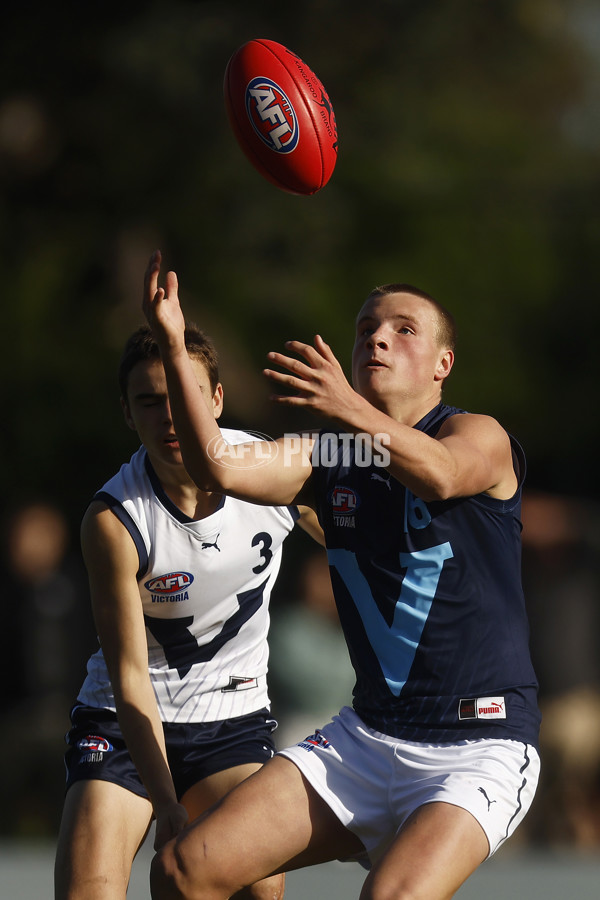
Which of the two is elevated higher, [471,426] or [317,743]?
[471,426]

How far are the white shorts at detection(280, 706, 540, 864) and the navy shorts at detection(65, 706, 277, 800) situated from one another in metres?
0.59

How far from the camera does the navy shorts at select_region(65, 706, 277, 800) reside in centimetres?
418

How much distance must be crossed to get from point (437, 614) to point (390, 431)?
0.68 m

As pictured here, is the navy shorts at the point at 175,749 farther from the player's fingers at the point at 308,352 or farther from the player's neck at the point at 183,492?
the player's fingers at the point at 308,352

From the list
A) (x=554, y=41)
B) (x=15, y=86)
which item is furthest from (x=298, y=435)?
(x=554, y=41)

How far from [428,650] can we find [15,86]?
9344 mm

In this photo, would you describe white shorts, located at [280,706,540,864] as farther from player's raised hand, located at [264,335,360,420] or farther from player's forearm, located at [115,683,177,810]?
player's raised hand, located at [264,335,360,420]

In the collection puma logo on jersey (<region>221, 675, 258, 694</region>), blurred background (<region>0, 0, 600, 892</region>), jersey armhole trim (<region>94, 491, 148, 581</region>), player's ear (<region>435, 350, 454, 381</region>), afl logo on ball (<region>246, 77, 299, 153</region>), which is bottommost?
puma logo on jersey (<region>221, 675, 258, 694</region>)

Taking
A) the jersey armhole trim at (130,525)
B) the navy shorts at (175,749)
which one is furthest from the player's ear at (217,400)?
the navy shorts at (175,749)

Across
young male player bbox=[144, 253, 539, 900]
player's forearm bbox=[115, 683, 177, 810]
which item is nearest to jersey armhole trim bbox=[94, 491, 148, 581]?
player's forearm bbox=[115, 683, 177, 810]

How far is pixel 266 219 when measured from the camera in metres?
10.9

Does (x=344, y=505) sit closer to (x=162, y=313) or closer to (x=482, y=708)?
(x=482, y=708)

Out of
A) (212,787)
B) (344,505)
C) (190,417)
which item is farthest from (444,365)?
(212,787)

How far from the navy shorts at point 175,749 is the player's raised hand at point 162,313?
1.54 meters
